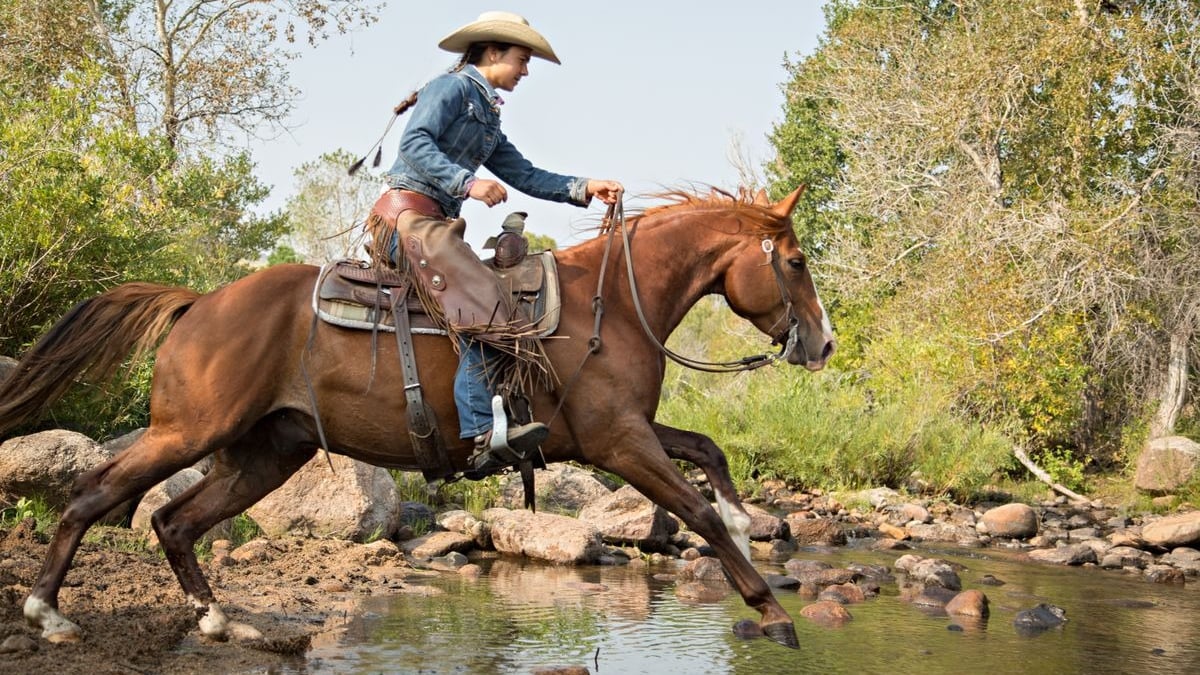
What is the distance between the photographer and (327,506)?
9992mm

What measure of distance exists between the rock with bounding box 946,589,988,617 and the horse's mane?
133 inches

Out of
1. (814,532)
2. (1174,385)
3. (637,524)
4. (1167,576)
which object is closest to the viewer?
(1167,576)

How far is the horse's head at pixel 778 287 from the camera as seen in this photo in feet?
21.3

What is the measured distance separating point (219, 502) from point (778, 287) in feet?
10.9

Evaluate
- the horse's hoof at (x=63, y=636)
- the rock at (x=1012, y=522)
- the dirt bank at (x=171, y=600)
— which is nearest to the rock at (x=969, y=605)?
the dirt bank at (x=171, y=600)

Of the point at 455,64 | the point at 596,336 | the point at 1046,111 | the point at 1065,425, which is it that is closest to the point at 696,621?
the point at 596,336

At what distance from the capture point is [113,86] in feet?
74.5

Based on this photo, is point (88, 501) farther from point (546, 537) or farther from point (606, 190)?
point (546, 537)

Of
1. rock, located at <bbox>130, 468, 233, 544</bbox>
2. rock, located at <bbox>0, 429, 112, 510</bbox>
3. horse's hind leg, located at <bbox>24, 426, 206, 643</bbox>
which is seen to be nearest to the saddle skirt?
→ horse's hind leg, located at <bbox>24, 426, 206, 643</bbox>

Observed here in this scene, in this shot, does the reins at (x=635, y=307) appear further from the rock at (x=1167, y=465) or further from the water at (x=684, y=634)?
the rock at (x=1167, y=465)

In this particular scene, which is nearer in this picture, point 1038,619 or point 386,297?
point 386,297

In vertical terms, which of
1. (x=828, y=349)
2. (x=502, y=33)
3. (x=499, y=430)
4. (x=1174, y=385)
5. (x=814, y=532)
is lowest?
(x=814, y=532)

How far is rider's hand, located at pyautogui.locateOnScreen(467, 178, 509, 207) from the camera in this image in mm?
5953

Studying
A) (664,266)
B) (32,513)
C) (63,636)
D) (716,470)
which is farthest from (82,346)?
(716,470)
